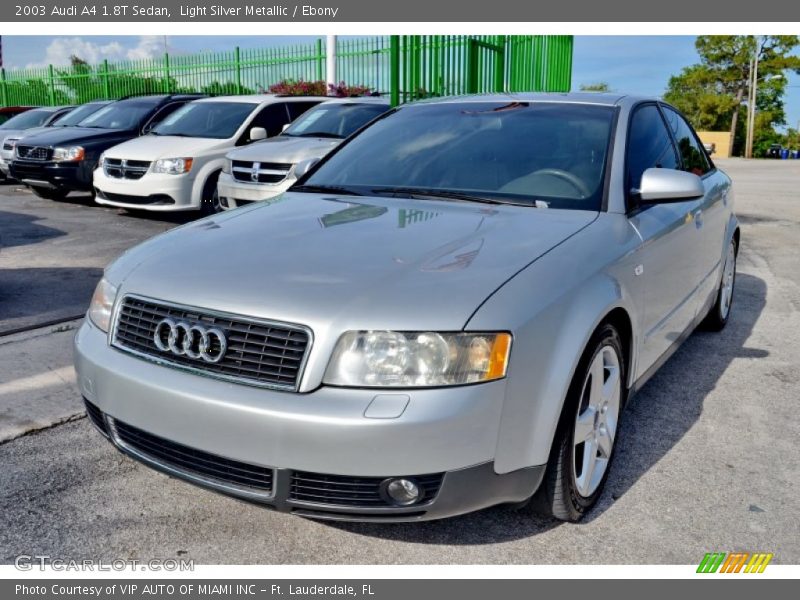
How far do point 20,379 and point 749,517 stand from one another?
11.4ft

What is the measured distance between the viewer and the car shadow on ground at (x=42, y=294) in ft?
17.0

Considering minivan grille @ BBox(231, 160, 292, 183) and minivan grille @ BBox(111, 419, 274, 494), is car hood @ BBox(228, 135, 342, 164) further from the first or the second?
minivan grille @ BBox(111, 419, 274, 494)

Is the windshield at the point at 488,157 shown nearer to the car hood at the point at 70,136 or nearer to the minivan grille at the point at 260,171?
the minivan grille at the point at 260,171

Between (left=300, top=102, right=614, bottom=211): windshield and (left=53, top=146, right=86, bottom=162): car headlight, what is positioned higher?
(left=300, top=102, right=614, bottom=211): windshield

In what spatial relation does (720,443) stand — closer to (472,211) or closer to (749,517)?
(749,517)

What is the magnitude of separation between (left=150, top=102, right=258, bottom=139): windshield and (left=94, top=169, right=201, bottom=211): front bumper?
101 cm

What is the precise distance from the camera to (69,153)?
35.0ft

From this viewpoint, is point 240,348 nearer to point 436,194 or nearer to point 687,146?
point 436,194

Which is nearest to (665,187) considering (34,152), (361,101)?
(361,101)

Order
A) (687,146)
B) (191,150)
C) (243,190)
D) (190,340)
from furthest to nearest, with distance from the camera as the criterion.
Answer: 1. (191,150)
2. (243,190)
3. (687,146)
4. (190,340)

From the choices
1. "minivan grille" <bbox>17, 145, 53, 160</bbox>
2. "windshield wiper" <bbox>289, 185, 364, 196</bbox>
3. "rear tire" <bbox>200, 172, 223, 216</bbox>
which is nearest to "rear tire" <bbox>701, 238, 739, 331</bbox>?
"windshield wiper" <bbox>289, 185, 364, 196</bbox>

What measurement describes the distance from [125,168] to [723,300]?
697cm

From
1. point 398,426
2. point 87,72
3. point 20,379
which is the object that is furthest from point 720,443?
point 87,72

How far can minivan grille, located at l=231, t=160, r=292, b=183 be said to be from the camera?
845 centimetres
